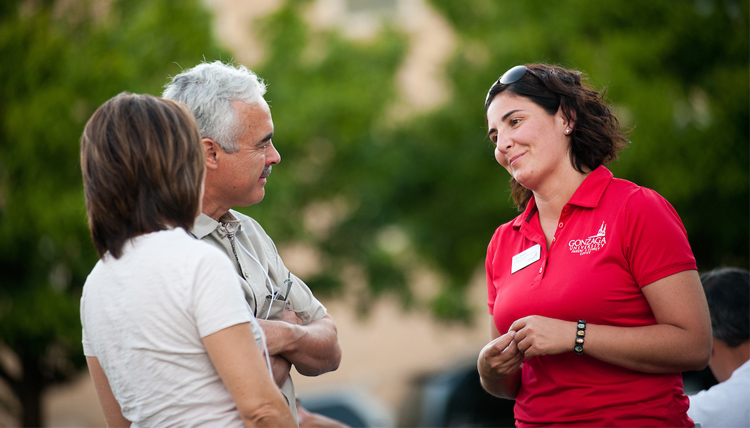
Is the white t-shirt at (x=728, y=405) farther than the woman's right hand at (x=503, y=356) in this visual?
Yes

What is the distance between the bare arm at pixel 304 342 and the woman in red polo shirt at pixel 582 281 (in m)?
0.56

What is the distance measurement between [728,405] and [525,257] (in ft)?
3.96

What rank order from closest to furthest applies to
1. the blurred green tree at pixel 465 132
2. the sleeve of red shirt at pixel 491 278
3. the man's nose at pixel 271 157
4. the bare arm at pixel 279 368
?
the bare arm at pixel 279 368 → the man's nose at pixel 271 157 → the sleeve of red shirt at pixel 491 278 → the blurred green tree at pixel 465 132

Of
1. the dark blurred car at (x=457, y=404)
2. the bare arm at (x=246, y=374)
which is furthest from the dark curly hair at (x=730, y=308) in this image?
the dark blurred car at (x=457, y=404)

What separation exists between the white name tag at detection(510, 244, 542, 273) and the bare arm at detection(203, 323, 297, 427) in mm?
1117

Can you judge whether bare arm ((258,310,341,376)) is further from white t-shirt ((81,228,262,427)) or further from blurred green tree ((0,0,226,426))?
blurred green tree ((0,0,226,426))

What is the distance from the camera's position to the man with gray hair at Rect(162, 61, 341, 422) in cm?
244

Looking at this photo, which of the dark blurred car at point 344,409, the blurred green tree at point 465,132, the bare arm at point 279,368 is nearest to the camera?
the bare arm at point 279,368

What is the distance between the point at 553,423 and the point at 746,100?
6706mm

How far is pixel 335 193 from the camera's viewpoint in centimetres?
994

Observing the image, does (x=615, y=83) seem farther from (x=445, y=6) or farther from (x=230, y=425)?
(x=230, y=425)

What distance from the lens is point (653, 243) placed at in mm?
2250

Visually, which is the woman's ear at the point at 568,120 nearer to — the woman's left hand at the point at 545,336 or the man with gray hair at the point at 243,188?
the woman's left hand at the point at 545,336

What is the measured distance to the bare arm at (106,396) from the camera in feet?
6.91
